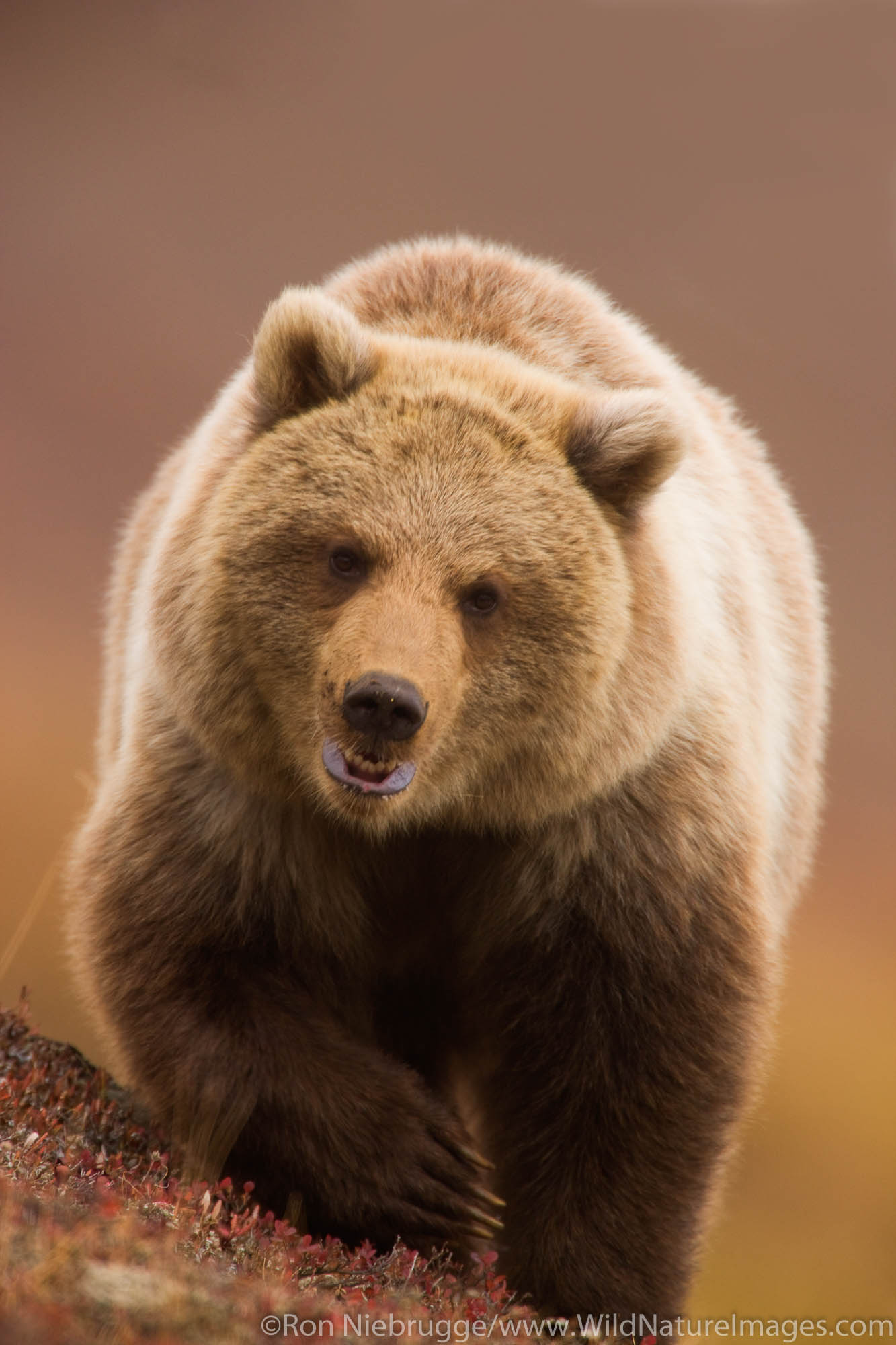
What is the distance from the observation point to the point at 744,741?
5.05 metres

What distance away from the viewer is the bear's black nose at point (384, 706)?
12.3 feet

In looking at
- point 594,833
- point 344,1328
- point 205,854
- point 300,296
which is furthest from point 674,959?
point 300,296

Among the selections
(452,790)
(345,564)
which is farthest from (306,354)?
(452,790)

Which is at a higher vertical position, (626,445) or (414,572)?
(626,445)

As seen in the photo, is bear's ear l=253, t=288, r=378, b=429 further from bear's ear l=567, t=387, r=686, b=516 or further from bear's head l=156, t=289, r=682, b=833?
bear's ear l=567, t=387, r=686, b=516

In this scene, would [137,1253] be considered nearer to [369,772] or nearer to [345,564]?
[369,772]

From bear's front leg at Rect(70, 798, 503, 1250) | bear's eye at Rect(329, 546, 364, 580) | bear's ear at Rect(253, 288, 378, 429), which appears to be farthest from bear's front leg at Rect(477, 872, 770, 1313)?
bear's ear at Rect(253, 288, 378, 429)

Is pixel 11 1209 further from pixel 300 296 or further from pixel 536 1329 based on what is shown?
pixel 300 296

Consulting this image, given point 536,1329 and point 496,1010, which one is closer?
point 536,1329

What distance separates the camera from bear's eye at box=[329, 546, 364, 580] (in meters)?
4.14

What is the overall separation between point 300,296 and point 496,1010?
8.37 feet

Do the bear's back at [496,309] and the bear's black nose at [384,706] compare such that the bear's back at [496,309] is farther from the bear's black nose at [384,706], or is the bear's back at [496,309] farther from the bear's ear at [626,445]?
the bear's black nose at [384,706]

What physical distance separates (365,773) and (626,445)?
4.30 ft

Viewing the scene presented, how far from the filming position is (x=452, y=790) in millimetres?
4402
